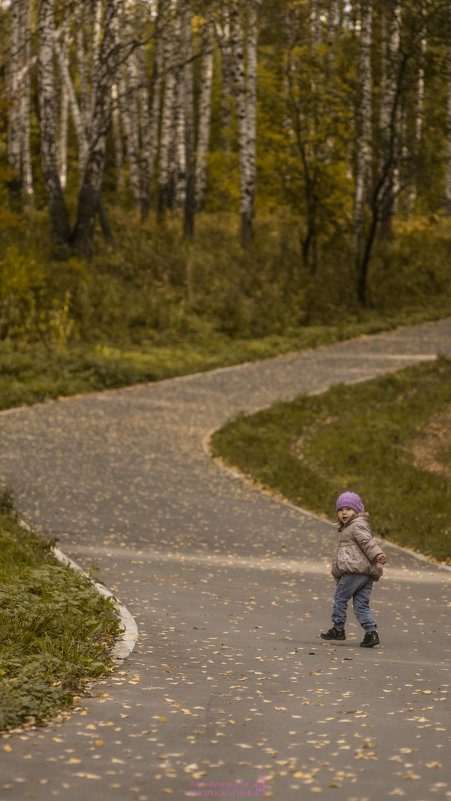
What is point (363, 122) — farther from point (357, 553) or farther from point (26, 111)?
point (357, 553)

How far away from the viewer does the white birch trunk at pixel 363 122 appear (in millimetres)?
27169

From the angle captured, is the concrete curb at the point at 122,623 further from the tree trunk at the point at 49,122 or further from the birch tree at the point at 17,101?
the birch tree at the point at 17,101

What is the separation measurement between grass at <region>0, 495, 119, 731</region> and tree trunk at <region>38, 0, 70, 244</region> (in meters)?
17.2

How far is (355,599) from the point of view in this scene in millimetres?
8367

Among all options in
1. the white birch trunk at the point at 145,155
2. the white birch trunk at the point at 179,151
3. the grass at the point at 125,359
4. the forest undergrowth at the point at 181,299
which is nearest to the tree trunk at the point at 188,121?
the forest undergrowth at the point at 181,299

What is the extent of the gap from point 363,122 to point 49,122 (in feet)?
26.3

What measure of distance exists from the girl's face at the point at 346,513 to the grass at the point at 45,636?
1973 millimetres

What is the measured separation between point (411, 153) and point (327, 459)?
41.8 ft

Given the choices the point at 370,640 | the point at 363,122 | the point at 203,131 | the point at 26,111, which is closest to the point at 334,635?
the point at 370,640

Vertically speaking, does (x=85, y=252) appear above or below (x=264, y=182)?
below

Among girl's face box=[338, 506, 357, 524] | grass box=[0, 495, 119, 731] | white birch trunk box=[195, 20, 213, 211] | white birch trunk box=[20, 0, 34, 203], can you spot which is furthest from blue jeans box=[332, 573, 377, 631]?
white birch trunk box=[195, 20, 213, 211]

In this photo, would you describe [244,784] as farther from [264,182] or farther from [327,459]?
[264,182]

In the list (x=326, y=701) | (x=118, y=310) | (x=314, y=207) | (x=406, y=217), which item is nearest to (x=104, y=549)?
(x=326, y=701)

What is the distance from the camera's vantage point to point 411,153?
86.3 ft
